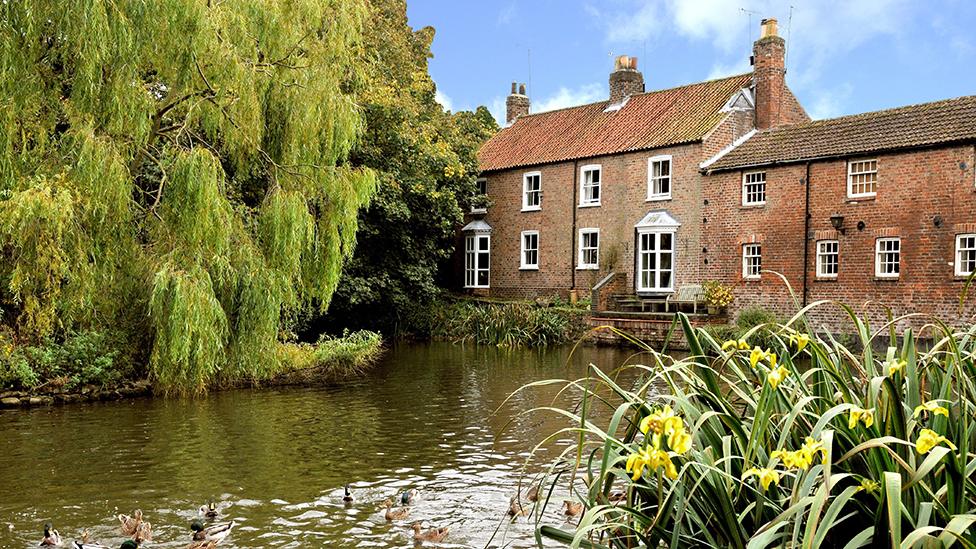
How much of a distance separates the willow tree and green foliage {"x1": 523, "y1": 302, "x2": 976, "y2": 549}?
10.3 meters

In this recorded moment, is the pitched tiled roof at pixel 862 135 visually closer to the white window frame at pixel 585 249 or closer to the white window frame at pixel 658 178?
the white window frame at pixel 658 178

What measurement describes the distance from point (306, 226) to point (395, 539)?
826 centimetres

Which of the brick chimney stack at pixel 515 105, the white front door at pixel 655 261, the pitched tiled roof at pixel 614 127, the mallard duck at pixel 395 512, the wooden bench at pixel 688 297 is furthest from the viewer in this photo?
the brick chimney stack at pixel 515 105

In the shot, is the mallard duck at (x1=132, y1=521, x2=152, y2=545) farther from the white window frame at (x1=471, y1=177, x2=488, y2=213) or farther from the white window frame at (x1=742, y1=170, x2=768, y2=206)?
the white window frame at (x1=471, y1=177, x2=488, y2=213)

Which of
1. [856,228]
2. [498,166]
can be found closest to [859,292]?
[856,228]

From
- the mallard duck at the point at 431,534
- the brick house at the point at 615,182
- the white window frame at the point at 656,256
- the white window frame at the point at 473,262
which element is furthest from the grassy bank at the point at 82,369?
the white window frame at the point at 473,262

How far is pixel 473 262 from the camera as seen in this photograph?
38.5m

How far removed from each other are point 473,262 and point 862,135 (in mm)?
17393

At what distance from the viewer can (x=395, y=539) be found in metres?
8.12

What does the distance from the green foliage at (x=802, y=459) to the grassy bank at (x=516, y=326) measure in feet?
81.9

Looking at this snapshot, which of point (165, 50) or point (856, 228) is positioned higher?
point (165, 50)

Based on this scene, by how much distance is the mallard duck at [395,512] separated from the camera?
8672 mm

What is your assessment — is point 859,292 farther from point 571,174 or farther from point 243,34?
point 243,34

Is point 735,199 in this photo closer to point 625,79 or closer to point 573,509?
point 625,79
